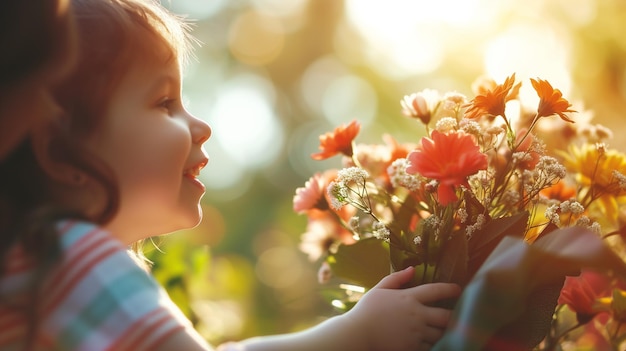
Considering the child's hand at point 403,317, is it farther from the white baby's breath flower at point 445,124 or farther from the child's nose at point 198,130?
the child's nose at point 198,130

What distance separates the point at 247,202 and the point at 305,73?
5.66 feet

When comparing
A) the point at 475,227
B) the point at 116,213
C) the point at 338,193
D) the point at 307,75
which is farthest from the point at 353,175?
the point at 307,75

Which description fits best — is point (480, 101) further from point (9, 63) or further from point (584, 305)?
point (9, 63)

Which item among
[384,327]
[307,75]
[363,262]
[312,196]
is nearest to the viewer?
[384,327]

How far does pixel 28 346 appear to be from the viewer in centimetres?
52

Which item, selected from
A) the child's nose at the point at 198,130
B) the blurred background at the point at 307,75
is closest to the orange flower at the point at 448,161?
the child's nose at the point at 198,130

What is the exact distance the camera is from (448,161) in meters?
0.60

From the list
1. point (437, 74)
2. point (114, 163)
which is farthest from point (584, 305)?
point (437, 74)

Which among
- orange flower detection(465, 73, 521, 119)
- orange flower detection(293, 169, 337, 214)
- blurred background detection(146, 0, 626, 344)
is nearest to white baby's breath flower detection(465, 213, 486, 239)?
orange flower detection(465, 73, 521, 119)

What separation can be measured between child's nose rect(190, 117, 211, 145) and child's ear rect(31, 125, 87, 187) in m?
0.16

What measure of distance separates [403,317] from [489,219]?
133mm

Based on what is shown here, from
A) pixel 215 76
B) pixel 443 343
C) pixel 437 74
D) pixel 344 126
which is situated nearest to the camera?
pixel 443 343

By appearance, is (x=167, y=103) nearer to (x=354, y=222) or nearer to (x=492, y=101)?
(x=354, y=222)

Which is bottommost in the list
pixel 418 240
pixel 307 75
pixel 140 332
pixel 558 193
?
pixel 140 332
